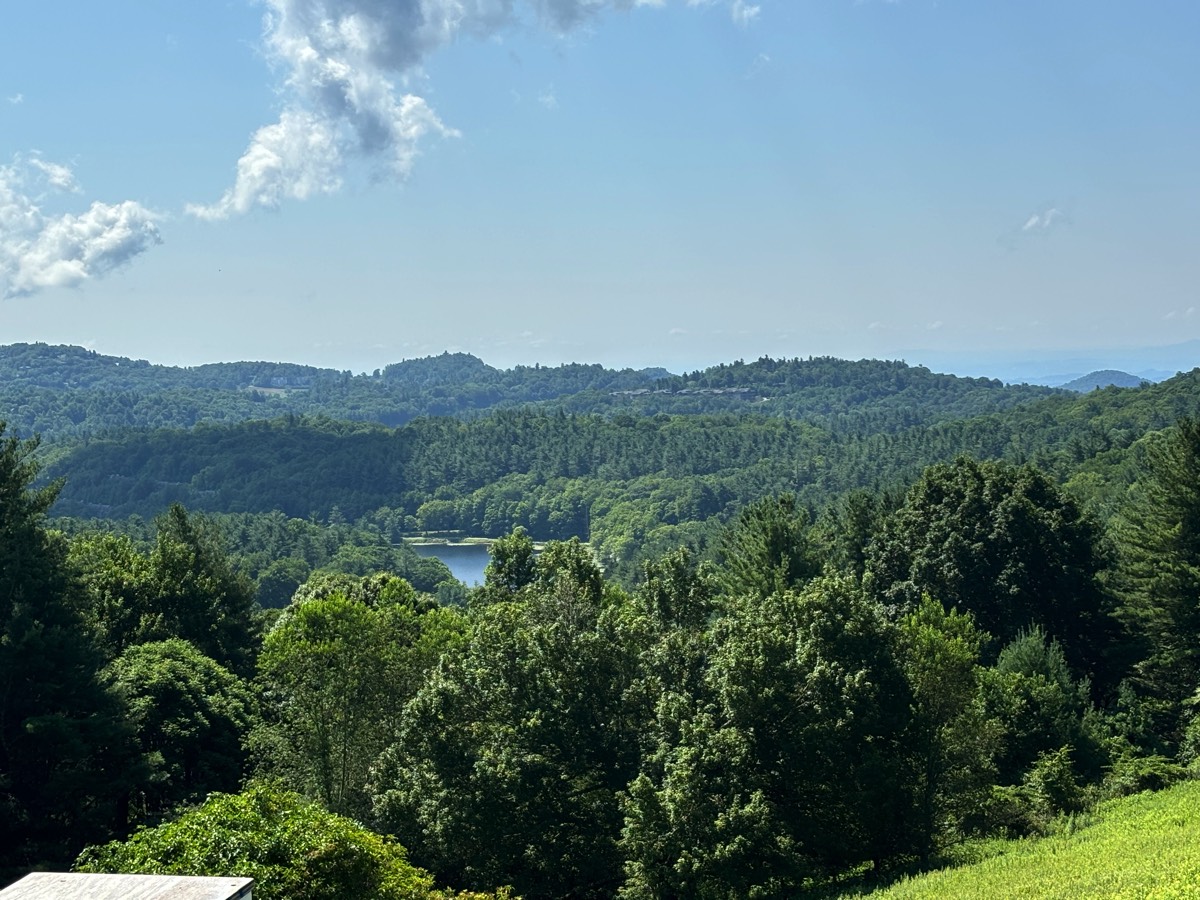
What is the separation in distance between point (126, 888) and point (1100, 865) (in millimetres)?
17760

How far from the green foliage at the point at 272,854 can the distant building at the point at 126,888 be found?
15.2ft

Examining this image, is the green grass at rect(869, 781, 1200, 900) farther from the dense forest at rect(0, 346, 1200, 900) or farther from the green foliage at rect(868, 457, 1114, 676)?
the green foliage at rect(868, 457, 1114, 676)

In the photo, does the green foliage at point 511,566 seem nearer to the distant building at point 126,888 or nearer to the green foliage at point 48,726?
the green foliage at point 48,726

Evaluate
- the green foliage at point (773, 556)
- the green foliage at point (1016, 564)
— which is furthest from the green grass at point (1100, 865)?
the green foliage at point (773, 556)

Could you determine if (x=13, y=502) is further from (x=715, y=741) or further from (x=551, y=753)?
(x=715, y=741)

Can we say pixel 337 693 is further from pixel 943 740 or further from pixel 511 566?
pixel 943 740

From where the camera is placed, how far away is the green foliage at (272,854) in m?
18.7

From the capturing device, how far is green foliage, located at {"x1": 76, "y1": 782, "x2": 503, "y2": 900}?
18703 mm

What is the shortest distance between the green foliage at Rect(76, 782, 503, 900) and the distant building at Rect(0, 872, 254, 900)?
15.2 ft

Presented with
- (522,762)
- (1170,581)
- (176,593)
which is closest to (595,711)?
(522,762)

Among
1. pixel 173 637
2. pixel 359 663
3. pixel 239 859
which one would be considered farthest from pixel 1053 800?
pixel 173 637

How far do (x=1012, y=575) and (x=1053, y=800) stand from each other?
52.6ft

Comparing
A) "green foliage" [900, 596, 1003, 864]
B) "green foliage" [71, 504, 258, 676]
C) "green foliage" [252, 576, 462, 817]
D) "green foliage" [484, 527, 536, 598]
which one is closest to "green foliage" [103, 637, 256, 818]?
"green foliage" [252, 576, 462, 817]

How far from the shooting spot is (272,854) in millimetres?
19250
